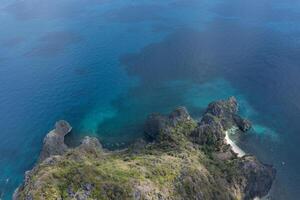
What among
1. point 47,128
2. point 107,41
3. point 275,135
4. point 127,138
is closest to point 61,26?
point 107,41

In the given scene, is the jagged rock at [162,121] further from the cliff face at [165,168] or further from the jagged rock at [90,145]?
the jagged rock at [90,145]

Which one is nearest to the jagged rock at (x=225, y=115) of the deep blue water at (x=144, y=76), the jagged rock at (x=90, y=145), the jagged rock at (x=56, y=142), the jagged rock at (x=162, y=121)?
the deep blue water at (x=144, y=76)

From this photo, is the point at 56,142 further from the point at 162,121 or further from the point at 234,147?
the point at 234,147

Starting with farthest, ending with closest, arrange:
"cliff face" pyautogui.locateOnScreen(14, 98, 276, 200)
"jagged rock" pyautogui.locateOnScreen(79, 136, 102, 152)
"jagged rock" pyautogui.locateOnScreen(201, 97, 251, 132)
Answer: "jagged rock" pyautogui.locateOnScreen(201, 97, 251, 132)
"jagged rock" pyautogui.locateOnScreen(79, 136, 102, 152)
"cliff face" pyautogui.locateOnScreen(14, 98, 276, 200)

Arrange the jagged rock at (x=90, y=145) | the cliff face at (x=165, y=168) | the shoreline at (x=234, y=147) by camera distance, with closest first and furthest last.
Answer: the cliff face at (x=165, y=168) → the jagged rock at (x=90, y=145) → the shoreline at (x=234, y=147)

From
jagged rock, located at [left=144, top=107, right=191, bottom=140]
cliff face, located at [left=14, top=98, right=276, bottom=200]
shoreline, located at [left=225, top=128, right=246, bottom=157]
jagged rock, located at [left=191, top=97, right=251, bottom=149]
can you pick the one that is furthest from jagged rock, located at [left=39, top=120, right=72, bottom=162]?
shoreline, located at [left=225, top=128, right=246, bottom=157]

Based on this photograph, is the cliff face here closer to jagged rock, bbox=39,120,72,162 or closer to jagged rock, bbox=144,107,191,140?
jagged rock, bbox=144,107,191,140

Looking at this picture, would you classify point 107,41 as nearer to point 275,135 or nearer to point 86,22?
point 86,22
